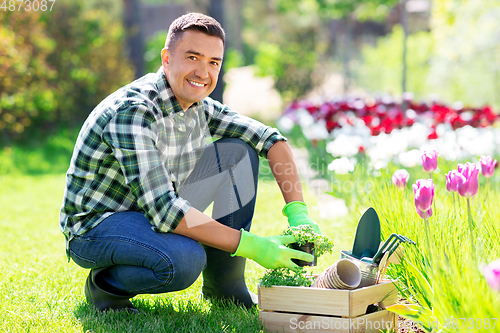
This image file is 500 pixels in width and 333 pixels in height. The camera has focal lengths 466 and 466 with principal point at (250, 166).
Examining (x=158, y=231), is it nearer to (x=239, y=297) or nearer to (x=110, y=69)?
(x=239, y=297)

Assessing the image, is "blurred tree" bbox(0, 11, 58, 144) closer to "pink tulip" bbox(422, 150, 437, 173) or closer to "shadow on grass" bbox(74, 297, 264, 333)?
"shadow on grass" bbox(74, 297, 264, 333)

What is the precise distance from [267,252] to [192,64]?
0.83 metres

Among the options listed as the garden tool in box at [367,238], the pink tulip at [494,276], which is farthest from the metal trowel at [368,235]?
the pink tulip at [494,276]

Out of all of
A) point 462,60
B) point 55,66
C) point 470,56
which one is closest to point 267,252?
point 470,56

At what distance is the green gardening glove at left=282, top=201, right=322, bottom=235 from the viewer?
1.97 metres

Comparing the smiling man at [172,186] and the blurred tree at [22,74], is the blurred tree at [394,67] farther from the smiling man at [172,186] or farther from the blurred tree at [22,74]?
the smiling man at [172,186]

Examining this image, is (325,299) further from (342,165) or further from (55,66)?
(55,66)

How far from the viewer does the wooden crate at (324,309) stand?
1614mm

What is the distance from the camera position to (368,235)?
1849 mm

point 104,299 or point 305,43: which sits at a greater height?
point 305,43

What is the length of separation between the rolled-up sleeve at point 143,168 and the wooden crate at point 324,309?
1.46 ft

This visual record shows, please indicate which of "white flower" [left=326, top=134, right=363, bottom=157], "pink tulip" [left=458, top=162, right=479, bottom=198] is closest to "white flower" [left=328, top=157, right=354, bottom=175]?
"white flower" [left=326, top=134, right=363, bottom=157]

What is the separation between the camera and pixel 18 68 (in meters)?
7.07

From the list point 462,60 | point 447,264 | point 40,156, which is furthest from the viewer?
point 462,60
